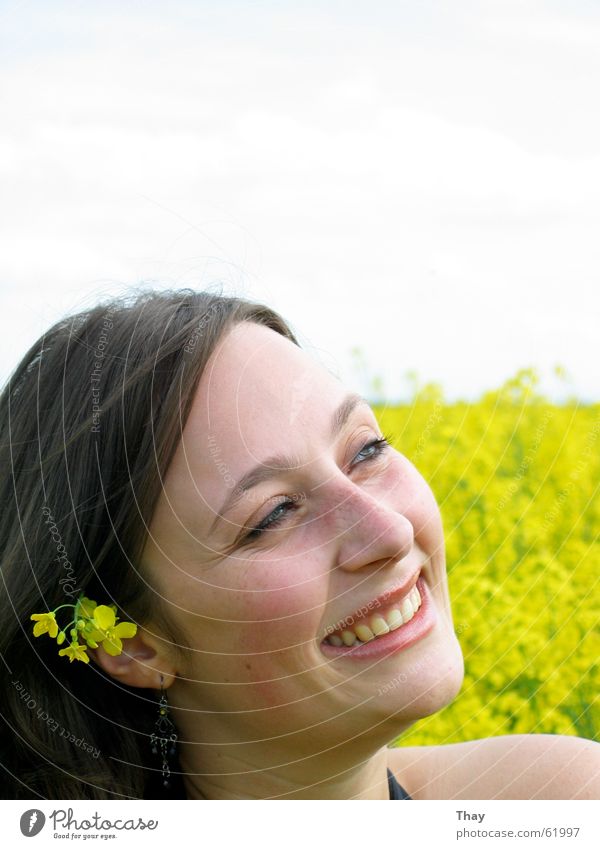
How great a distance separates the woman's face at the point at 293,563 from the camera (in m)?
1.33

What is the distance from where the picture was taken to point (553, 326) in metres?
2.11

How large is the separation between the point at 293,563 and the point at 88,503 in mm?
305

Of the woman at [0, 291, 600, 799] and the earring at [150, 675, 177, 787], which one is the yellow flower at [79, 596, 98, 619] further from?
the earring at [150, 675, 177, 787]

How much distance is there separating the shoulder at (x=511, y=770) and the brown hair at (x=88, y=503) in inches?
16.8

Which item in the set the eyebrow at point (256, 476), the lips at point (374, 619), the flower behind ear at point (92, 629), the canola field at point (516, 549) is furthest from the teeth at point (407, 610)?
the canola field at point (516, 549)

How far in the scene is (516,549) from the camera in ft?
8.66

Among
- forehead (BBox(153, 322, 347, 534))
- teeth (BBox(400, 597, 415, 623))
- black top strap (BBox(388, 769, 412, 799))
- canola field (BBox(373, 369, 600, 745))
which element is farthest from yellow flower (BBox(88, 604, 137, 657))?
canola field (BBox(373, 369, 600, 745))

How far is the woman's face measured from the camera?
1.33m

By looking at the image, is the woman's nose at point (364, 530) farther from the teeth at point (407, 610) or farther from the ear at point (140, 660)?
the ear at point (140, 660)

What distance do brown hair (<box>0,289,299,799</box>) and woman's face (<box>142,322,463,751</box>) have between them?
4cm

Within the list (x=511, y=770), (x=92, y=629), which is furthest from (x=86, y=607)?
(x=511, y=770)
